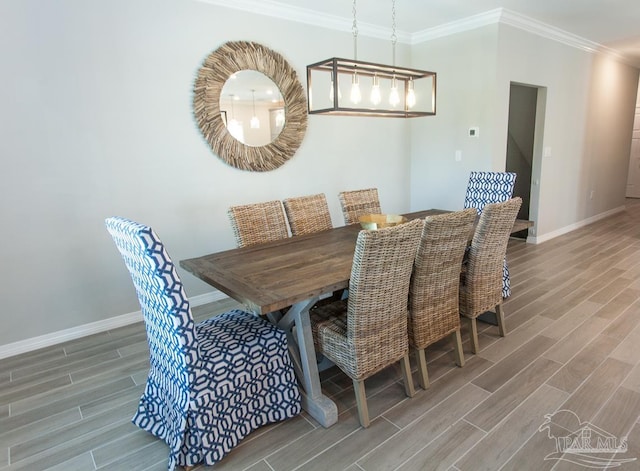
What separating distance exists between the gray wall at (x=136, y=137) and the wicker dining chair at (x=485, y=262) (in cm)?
206

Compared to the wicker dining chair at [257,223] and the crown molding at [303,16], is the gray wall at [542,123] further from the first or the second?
the wicker dining chair at [257,223]

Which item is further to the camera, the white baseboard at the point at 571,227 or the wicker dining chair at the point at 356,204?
the white baseboard at the point at 571,227

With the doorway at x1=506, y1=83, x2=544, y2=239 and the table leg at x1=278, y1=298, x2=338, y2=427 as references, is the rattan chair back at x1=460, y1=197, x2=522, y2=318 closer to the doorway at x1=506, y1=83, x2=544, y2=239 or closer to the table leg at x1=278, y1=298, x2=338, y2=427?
the table leg at x1=278, y1=298, x2=338, y2=427

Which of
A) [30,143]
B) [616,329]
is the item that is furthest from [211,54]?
[616,329]

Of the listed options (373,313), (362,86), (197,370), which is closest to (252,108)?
(362,86)

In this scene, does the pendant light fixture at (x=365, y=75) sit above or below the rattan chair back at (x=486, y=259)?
above

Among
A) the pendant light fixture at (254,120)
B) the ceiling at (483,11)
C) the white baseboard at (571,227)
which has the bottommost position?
the white baseboard at (571,227)

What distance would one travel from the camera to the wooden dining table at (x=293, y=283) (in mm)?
1831

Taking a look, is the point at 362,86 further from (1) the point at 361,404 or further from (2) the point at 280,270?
(1) the point at 361,404

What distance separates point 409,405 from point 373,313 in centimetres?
63

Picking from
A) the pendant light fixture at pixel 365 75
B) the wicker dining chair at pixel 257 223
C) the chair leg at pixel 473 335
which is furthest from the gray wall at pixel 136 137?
the chair leg at pixel 473 335

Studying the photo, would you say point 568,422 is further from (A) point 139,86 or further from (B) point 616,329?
(A) point 139,86

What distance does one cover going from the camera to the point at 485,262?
2.60 metres

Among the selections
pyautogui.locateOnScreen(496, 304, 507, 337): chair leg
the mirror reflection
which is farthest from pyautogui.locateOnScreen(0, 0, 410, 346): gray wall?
pyautogui.locateOnScreen(496, 304, 507, 337): chair leg
